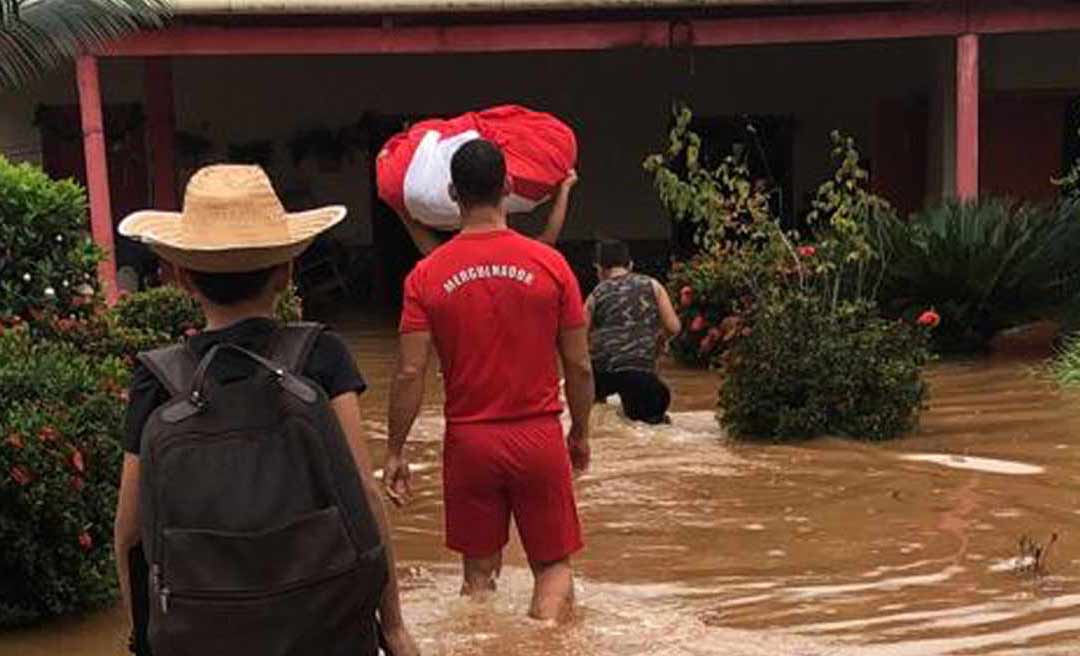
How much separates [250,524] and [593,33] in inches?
457

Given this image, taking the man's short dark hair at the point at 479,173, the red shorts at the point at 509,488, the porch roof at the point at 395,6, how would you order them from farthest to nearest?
the porch roof at the point at 395,6 < the red shorts at the point at 509,488 < the man's short dark hair at the point at 479,173

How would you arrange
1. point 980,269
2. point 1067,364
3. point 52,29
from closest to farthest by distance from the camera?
point 52,29, point 1067,364, point 980,269

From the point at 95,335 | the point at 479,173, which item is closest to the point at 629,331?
the point at 95,335

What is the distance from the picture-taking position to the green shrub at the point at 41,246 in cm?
713

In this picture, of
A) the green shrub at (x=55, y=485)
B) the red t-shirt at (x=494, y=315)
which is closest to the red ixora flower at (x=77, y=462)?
the green shrub at (x=55, y=485)

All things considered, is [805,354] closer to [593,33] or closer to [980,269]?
[980,269]

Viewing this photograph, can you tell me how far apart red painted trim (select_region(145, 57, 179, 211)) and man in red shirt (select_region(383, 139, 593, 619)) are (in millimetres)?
11827

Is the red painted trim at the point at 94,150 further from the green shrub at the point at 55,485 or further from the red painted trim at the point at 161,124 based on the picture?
the green shrub at the point at 55,485

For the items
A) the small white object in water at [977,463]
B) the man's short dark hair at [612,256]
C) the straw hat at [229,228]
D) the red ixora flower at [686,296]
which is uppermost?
the straw hat at [229,228]

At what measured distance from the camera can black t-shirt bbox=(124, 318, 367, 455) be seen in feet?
8.97

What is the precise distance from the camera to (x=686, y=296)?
1194cm

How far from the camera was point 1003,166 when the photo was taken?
649 inches

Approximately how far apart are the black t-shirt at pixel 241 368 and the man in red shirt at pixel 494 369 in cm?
184

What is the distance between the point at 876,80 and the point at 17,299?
1346 cm
